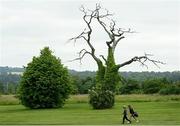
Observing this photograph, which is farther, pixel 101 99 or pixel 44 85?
pixel 44 85

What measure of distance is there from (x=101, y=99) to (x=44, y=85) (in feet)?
25.6

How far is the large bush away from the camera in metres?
61.8

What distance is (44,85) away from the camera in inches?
2437

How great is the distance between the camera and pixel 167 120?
3872 centimetres

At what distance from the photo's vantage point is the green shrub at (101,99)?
57.9 meters

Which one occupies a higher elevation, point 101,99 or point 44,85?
point 44,85

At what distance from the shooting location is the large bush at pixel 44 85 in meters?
61.8

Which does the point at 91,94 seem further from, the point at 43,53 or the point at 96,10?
the point at 96,10

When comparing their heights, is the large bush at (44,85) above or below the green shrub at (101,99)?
above

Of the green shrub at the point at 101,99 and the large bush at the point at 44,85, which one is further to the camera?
the large bush at the point at 44,85

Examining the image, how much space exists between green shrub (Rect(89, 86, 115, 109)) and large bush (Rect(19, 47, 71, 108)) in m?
5.11

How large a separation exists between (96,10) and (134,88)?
33422 millimetres

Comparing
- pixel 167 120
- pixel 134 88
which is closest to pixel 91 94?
pixel 167 120

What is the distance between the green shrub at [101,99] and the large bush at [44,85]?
5.11 metres
